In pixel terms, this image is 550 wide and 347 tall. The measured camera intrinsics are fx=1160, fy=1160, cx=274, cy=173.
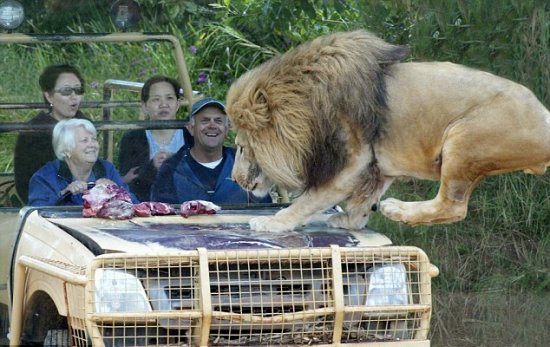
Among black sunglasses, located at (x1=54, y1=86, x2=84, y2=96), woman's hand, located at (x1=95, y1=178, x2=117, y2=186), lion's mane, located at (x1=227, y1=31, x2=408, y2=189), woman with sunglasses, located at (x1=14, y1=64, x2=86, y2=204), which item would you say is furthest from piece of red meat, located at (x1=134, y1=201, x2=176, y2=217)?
black sunglasses, located at (x1=54, y1=86, x2=84, y2=96)

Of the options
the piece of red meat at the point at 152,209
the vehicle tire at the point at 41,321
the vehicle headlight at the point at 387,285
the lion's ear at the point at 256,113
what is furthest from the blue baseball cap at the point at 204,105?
the vehicle headlight at the point at 387,285

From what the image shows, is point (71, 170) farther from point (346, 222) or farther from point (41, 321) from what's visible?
point (346, 222)

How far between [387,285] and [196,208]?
122 centimetres

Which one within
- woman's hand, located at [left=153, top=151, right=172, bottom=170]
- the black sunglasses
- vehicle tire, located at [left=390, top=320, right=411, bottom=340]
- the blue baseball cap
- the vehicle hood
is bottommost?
vehicle tire, located at [left=390, top=320, right=411, bottom=340]

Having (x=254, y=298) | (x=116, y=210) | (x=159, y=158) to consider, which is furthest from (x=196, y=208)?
(x=254, y=298)

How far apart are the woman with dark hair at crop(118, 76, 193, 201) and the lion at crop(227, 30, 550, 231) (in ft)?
2.67

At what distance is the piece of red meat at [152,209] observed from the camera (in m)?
5.51

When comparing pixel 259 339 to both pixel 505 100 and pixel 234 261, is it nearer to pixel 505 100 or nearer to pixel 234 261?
pixel 234 261

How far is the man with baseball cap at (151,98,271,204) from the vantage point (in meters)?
6.12

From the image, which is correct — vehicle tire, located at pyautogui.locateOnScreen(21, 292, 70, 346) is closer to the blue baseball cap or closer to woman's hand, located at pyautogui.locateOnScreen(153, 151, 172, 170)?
woman's hand, located at pyautogui.locateOnScreen(153, 151, 172, 170)

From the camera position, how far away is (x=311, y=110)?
523cm

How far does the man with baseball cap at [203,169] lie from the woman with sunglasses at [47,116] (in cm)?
59

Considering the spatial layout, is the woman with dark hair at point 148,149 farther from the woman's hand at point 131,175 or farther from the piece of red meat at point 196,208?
the piece of red meat at point 196,208

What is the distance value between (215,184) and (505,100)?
1.69 metres
